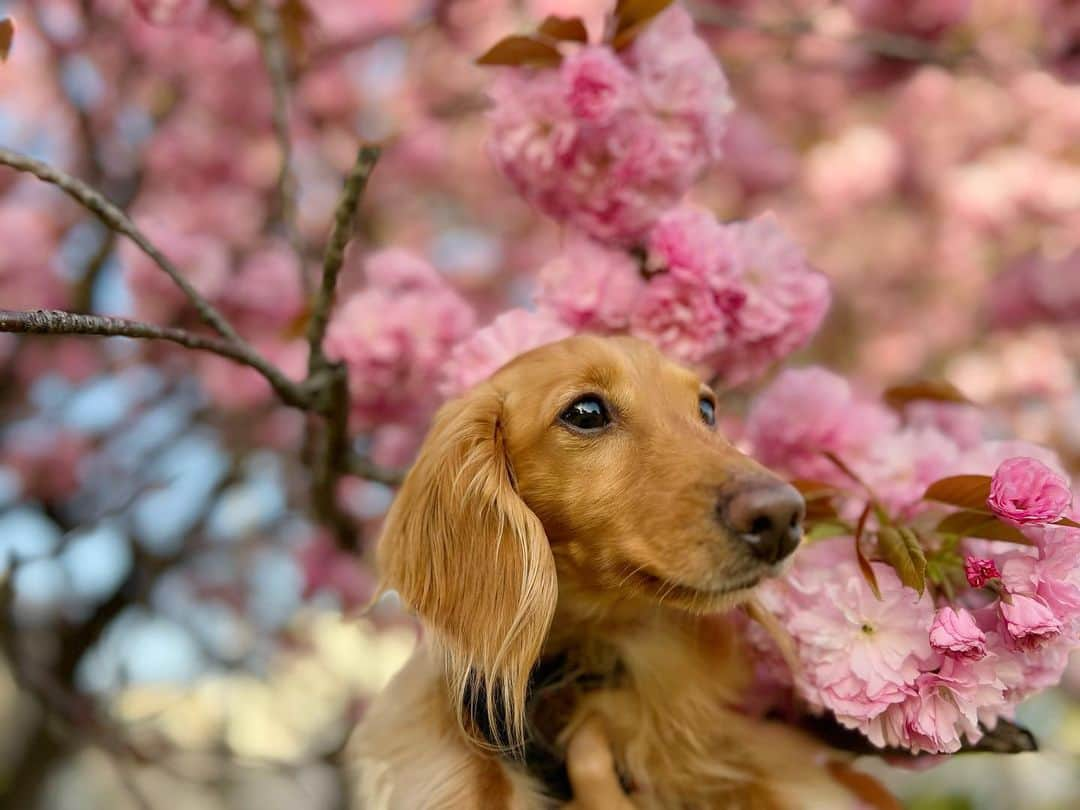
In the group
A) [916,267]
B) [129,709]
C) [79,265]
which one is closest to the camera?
[129,709]

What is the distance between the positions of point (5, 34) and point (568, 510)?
0.92 meters

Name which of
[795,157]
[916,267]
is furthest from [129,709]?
[916,267]

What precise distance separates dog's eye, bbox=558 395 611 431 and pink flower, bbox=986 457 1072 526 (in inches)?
17.5

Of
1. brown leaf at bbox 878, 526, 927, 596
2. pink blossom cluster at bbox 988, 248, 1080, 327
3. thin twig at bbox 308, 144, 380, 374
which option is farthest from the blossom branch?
pink blossom cluster at bbox 988, 248, 1080, 327

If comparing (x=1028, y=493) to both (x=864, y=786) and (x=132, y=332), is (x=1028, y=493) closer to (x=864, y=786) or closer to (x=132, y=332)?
(x=864, y=786)

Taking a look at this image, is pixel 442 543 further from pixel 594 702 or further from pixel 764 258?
pixel 764 258

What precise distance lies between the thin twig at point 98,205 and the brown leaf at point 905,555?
899 millimetres

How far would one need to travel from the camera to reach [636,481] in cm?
99

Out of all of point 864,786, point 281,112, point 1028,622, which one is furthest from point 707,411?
point 281,112

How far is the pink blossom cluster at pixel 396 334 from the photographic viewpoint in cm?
156

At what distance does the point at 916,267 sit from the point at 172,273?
3544mm

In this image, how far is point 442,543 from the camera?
104 cm

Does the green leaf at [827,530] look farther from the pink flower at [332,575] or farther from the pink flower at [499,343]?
the pink flower at [332,575]

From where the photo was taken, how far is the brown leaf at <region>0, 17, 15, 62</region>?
1045 mm
